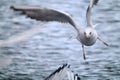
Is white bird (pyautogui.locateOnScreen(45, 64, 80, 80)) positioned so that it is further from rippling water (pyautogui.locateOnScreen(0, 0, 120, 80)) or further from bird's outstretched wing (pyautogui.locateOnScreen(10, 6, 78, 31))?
bird's outstretched wing (pyautogui.locateOnScreen(10, 6, 78, 31))

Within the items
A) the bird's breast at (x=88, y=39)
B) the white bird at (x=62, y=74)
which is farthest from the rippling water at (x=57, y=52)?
the bird's breast at (x=88, y=39)

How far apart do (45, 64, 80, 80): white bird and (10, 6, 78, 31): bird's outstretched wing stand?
1.02 ft

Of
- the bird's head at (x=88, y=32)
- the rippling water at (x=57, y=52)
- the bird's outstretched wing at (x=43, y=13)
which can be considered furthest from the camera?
the rippling water at (x=57, y=52)

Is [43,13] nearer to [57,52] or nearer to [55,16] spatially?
[55,16]

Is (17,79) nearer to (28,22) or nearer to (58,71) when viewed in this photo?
(58,71)

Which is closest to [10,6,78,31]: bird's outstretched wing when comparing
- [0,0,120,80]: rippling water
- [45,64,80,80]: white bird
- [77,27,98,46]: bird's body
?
[77,27,98,46]: bird's body

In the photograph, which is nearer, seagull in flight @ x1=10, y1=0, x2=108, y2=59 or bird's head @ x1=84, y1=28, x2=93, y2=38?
seagull in flight @ x1=10, y1=0, x2=108, y2=59

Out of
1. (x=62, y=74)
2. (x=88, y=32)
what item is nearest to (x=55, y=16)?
(x=88, y=32)

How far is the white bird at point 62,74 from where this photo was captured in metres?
3.19

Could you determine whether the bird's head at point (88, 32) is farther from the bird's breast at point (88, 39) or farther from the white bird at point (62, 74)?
the white bird at point (62, 74)

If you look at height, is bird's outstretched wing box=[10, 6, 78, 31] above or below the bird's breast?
above

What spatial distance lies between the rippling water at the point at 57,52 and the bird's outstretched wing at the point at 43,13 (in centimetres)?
45

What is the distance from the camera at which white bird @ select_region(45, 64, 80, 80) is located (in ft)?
10.5

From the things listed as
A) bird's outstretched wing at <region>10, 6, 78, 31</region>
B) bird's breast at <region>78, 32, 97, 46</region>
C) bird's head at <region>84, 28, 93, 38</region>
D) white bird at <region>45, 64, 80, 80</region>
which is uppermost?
bird's outstretched wing at <region>10, 6, 78, 31</region>
